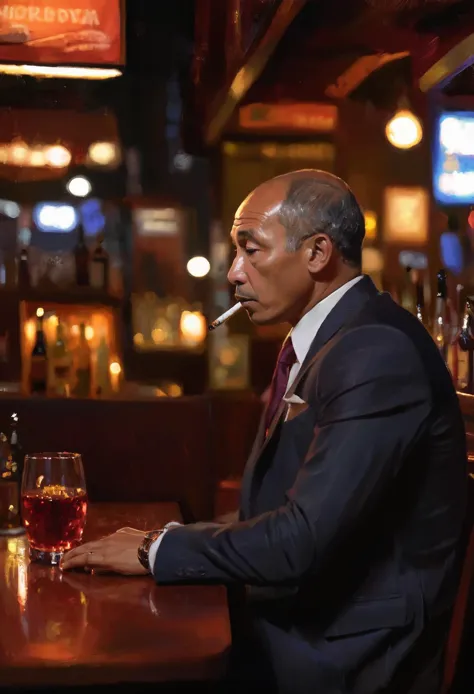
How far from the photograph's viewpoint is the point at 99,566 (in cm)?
152

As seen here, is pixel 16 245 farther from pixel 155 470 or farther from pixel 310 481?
pixel 310 481

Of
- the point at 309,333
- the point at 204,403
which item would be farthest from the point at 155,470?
the point at 309,333

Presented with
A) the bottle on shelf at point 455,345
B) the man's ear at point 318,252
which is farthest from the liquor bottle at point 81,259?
the man's ear at point 318,252

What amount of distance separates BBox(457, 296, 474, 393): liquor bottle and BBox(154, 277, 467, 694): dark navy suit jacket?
194 centimetres

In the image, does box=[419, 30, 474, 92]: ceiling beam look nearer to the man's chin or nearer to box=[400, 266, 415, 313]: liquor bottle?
box=[400, 266, 415, 313]: liquor bottle

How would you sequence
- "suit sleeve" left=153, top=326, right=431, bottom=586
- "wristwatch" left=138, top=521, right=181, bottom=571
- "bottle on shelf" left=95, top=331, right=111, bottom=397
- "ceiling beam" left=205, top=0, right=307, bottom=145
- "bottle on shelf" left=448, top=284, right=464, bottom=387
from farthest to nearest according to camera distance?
"bottle on shelf" left=95, top=331, right=111, bottom=397
"bottle on shelf" left=448, top=284, right=464, bottom=387
"ceiling beam" left=205, top=0, right=307, bottom=145
"wristwatch" left=138, top=521, right=181, bottom=571
"suit sleeve" left=153, top=326, right=431, bottom=586

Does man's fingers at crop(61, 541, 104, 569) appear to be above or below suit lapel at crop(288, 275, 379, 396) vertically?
below

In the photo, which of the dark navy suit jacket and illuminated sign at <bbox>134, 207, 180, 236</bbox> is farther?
illuminated sign at <bbox>134, 207, 180, 236</bbox>

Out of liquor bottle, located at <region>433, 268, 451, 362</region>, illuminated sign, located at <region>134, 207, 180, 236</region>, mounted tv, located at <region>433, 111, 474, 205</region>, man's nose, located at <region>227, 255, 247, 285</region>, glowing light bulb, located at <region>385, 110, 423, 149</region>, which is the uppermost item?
glowing light bulb, located at <region>385, 110, 423, 149</region>

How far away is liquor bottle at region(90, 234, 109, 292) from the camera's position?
4.91m

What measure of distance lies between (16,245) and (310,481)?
12.8 ft

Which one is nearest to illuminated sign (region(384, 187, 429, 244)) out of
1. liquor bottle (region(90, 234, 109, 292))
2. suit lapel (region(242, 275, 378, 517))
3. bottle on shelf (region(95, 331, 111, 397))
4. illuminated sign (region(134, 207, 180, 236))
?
illuminated sign (region(134, 207, 180, 236))

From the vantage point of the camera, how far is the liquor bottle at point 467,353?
11.2 feet

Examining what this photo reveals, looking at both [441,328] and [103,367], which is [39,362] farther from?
[441,328]
